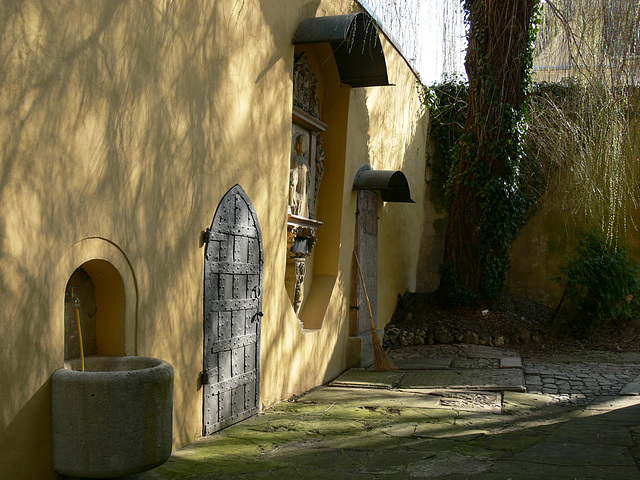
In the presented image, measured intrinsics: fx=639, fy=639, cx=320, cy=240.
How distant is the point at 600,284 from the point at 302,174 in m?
5.57

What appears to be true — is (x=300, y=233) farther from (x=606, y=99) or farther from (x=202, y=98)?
(x=606, y=99)

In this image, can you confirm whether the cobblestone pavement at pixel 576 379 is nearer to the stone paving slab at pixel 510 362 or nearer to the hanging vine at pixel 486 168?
the stone paving slab at pixel 510 362

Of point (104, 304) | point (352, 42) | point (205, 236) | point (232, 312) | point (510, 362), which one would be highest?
point (352, 42)

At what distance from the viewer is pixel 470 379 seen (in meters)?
7.50

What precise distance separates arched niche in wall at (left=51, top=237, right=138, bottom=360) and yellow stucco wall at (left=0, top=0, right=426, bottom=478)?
2 centimetres

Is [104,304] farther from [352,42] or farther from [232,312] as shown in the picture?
[352,42]

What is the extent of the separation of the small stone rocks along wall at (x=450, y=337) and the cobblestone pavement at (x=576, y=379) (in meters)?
1.11

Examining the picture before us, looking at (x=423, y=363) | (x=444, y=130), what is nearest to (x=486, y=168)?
(x=444, y=130)

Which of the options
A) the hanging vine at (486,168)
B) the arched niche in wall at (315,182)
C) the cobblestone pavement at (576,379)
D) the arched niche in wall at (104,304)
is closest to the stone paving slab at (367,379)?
the arched niche in wall at (315,182)

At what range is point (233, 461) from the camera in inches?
172

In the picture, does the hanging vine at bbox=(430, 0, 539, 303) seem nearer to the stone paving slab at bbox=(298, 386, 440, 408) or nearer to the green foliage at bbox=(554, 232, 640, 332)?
the green foliage at bbox=(554, 232, 640, 332)

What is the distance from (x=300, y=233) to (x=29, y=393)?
4.28 meters

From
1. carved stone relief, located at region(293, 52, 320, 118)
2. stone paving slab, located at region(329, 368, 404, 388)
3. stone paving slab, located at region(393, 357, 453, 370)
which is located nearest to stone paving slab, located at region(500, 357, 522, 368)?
stone paving slab, located at region(393, 357, 453, 370)

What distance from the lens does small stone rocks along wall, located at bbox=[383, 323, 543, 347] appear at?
10.0 m
